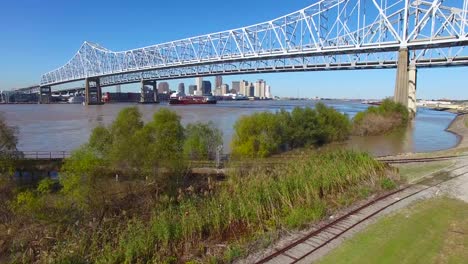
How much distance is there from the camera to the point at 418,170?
11.2 m

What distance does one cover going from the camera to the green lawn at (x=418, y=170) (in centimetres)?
994

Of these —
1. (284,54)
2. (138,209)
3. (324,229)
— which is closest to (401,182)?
(324,229)

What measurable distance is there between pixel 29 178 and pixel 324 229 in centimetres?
1550

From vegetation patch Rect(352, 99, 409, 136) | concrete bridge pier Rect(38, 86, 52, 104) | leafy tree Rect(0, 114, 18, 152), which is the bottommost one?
vegetation patch Rect(352, 99, 409, 136)

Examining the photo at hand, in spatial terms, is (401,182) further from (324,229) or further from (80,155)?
(80,155)

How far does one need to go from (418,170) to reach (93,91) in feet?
386

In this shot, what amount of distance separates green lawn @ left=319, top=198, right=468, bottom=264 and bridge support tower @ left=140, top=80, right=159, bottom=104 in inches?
4219

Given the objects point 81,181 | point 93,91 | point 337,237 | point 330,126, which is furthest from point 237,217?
point 93,91

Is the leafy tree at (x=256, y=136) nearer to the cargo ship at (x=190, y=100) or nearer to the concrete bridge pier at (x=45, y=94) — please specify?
the cargo ship at (x=190, y=100)

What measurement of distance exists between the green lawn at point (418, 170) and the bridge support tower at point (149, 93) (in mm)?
102696

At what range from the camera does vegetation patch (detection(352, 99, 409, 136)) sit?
34.4 m

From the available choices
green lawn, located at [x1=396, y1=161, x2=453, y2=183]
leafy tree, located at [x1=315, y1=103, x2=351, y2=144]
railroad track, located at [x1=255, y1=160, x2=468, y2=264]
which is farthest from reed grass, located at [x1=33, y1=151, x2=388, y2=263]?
leafy tree, located at [x1=315, y1=103, x2=351, y2=144]

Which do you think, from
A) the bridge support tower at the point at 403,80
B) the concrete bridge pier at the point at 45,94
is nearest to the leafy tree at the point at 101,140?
the bridge support tower at the point at 403,80

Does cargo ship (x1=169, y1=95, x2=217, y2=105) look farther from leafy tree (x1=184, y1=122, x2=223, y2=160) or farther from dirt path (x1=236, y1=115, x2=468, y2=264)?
dirt path (x1=236, y1=115, x2=468, y2=264)
